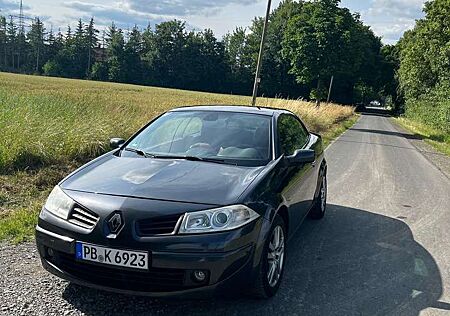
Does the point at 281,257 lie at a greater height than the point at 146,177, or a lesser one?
lesser

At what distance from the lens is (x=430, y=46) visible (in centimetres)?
3272

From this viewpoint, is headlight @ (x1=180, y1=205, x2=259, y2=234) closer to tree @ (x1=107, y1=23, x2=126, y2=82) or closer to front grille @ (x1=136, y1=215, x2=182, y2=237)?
front grille @ (x1=136, y1=215, x2=182, y2=237)

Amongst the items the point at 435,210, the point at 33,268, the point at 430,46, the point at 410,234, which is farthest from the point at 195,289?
the point at 430,46

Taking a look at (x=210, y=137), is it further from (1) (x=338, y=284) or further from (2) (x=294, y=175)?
(1) (x=338, y=284)

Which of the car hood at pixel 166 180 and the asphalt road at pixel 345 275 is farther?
the asphalt road at pixel 345 275

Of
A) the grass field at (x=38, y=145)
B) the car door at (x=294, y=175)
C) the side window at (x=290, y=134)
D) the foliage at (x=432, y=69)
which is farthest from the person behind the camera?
the foliage at (x=432, y=69)

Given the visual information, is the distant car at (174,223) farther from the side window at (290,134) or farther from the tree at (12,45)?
the tree at (12,45)

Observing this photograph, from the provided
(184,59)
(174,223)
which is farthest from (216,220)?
(184,59)

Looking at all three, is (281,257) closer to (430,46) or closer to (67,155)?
(67,155)

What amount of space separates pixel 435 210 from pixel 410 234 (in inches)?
67.5

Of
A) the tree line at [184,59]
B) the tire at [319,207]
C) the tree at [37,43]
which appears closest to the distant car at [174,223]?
the tire at [319,207]

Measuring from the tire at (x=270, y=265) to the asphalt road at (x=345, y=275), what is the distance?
0.10 m

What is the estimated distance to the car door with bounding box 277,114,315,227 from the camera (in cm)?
404

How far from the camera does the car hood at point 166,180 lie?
3.12m
